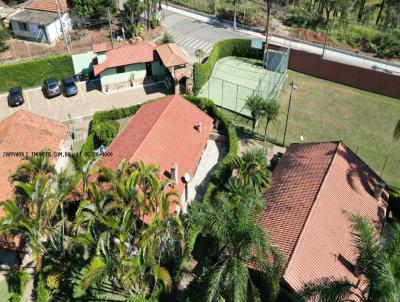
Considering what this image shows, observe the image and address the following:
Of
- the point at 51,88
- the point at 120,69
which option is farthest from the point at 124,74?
the point at 51,88

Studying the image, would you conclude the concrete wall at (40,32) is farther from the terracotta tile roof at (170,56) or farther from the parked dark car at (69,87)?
the terracotta tile roof at (170,56)

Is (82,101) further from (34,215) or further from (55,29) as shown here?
(34,215)

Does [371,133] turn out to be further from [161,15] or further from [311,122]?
[161,15]

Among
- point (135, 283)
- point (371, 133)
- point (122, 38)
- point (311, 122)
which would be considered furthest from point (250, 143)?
point (122, 38)

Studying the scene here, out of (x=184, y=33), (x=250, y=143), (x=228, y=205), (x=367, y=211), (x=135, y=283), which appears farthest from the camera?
(x=184, y=33)

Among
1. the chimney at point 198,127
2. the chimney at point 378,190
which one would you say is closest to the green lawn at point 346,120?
the chimney at point 378,190

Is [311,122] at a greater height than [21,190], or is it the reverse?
[21,190]
